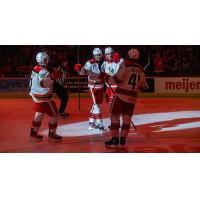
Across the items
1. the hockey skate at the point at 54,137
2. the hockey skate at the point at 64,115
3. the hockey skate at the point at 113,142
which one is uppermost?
the hockey skate at the point at 64,115

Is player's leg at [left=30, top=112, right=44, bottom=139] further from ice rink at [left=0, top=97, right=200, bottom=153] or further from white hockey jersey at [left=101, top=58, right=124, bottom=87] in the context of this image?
white hockey jersey at [left=101, top=58, right=124, bottom=87]

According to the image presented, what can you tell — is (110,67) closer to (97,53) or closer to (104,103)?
(97,53)

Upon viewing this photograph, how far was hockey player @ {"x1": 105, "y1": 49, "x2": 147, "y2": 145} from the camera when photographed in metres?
5.87

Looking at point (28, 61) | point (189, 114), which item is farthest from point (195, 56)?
point (28, 61)

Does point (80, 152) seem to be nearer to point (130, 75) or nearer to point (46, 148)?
point (46, 148)

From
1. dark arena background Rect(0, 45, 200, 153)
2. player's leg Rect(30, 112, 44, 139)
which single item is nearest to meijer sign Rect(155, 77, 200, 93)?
dark arena background Rect(0, 45, 200, 153)

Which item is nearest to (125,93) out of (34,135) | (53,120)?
(53,120)

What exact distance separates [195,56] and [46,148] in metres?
1.86

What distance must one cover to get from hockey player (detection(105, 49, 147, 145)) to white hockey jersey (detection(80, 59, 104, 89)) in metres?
0.16

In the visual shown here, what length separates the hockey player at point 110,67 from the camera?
19.4ft

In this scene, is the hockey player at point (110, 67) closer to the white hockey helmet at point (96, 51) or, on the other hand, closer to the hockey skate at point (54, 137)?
the white hockey helmet at point (96, 51)

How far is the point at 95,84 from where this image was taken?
602 centimetres

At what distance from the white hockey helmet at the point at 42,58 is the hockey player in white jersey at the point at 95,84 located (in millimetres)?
398

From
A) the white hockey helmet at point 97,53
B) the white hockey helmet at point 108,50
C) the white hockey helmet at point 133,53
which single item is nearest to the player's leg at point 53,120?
the white hockey helmet at point 97,53
